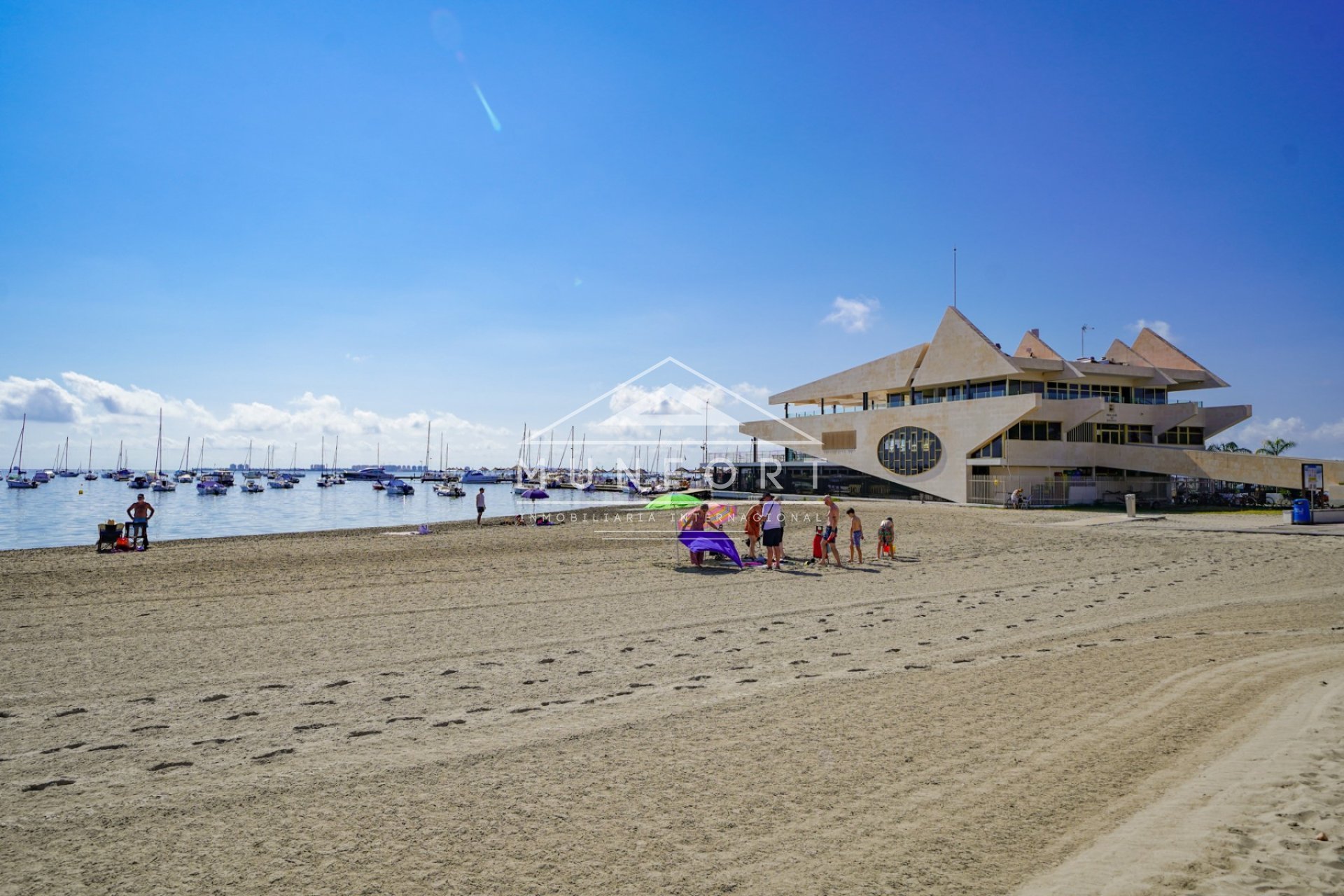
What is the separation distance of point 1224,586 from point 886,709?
11878mm

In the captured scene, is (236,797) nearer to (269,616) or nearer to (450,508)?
(269,616)

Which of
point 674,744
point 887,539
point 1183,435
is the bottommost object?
point 674,744

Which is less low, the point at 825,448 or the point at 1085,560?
the point at 825,448

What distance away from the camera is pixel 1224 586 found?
1465 cm

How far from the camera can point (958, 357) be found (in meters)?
46.6

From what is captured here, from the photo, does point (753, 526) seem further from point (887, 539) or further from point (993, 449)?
point (993, 449)

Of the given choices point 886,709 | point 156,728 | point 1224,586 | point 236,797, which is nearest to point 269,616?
point 156,728

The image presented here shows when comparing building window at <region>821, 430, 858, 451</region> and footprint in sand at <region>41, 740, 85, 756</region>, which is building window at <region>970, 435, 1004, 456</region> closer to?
building window at <region>821, 430, 858, 451</region>

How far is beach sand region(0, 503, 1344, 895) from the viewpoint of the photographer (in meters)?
4.20

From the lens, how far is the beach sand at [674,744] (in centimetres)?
420

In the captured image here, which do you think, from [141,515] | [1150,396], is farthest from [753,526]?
[1150,396]

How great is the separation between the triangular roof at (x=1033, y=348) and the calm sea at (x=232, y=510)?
2865 centimetres

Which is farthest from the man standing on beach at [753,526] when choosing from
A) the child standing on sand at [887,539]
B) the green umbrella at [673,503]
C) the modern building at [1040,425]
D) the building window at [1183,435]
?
the building window at [1183,435]

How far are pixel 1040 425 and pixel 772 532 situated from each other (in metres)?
32.4
